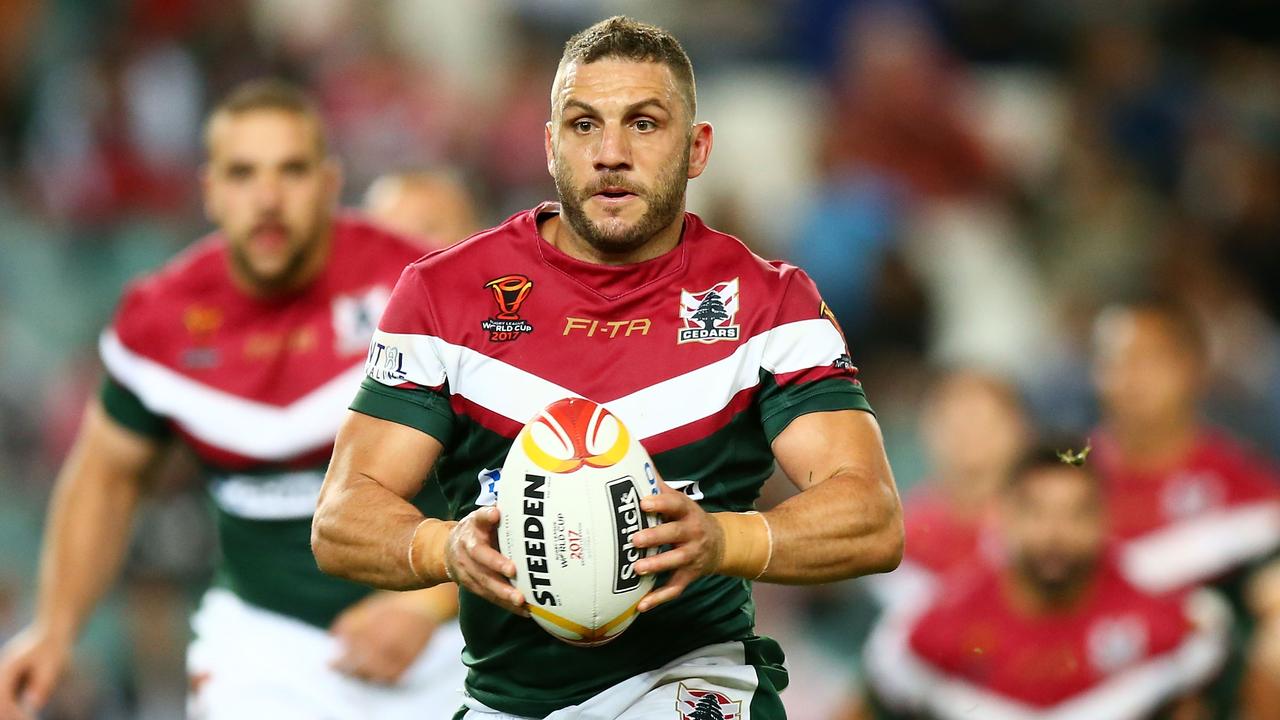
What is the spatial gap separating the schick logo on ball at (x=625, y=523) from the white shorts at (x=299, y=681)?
2131 mm

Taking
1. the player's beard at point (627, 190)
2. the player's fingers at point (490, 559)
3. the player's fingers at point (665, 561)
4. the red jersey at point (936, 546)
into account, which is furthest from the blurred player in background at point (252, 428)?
the red jersey at point (936, 546)

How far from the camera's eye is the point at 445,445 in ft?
12.6

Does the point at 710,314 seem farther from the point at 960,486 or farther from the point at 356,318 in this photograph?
the point at 960,486

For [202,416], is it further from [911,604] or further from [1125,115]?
[1125,115]

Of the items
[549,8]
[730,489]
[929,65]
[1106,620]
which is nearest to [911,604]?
[1106,620]

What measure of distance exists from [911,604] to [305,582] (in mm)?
3189

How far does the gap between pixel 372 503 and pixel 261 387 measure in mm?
1989

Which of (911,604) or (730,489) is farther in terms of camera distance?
(911,604)

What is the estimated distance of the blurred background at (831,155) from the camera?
34.4 feet

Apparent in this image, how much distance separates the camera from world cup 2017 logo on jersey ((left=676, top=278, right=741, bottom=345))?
3846 millimetres

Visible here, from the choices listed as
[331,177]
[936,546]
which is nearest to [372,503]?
[331,177]

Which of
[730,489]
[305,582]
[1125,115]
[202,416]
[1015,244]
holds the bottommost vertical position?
[1015,244]

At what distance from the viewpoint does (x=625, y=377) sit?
380cm

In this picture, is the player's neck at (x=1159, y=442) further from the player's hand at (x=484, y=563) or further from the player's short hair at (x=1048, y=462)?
the player's hand at (x=484, y=563)
